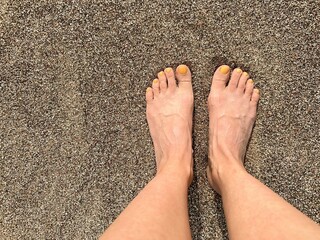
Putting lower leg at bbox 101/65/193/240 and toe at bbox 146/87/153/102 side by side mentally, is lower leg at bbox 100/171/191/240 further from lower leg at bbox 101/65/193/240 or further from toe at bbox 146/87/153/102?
toe at bbox 146/87/153/102

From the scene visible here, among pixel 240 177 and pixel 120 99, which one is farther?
pixel 120 99

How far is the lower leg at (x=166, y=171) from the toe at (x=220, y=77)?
0.22 feet

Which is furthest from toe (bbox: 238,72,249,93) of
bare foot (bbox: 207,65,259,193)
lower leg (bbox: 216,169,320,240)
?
lower leg (bbox: 216,169,320,240)

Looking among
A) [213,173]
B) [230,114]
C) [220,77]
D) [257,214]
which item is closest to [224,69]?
[220,77]

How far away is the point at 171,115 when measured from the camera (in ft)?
3.79

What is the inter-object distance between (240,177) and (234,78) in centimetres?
28

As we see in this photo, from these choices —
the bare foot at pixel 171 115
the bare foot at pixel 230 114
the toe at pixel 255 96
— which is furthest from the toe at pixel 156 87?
the toe at pixel 255 96

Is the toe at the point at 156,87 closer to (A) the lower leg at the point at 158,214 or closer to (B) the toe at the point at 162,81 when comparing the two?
(B) the toe at the point at 162,81

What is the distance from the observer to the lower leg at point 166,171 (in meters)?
0.88

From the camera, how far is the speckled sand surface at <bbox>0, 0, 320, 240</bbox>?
1109mm

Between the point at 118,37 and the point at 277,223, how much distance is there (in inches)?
24.5

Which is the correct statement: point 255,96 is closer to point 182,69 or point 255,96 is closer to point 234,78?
point 234,78

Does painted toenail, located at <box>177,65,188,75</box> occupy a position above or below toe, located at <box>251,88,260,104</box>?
above

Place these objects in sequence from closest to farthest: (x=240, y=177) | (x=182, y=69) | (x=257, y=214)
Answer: (x=257, y=214)
(x=240, y=177)
(x=182, y=69)
